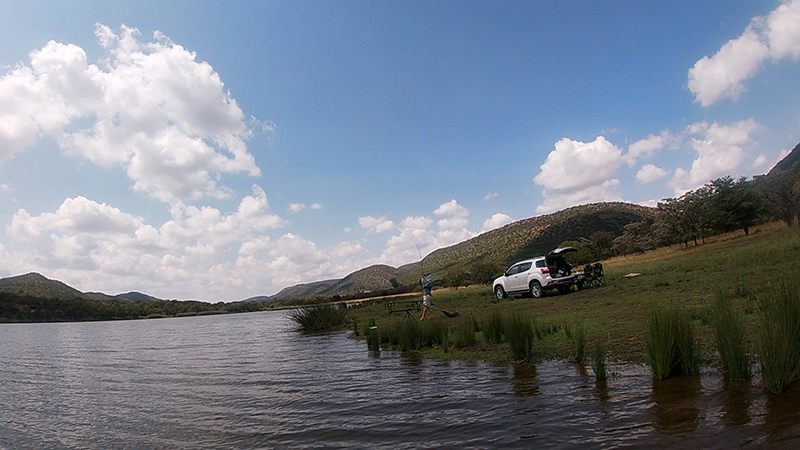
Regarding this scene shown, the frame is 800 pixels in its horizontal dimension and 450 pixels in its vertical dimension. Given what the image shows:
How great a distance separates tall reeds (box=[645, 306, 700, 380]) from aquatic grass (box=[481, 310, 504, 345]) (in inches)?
183

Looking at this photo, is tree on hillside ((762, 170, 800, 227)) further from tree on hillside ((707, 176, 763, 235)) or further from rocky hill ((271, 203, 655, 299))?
rocky hill ((271, 203, 655, 299))

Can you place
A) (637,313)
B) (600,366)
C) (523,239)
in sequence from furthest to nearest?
(523,239) → (637,313) → (600,366)

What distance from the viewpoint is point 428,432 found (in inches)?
203

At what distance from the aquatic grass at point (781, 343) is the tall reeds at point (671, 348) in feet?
3.30

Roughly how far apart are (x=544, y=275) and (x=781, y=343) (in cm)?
1736

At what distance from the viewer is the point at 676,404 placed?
4.85 metres

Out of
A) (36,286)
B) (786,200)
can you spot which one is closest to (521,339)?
(786,200)

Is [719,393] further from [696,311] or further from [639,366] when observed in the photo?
[696,311]

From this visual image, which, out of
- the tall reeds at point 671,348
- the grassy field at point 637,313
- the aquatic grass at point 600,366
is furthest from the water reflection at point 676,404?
the grassy field at point 637,313

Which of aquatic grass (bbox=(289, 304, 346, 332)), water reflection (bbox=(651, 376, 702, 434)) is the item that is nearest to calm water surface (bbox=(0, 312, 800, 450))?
water reflection (bbox=(651, 376, 702, 434))

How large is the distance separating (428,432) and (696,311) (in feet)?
24.7

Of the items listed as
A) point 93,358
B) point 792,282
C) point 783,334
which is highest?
point 792,282

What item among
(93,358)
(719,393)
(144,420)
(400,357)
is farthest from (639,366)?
(93,358)

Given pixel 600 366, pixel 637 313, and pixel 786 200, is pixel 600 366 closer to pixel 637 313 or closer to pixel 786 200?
pixel 637 313
